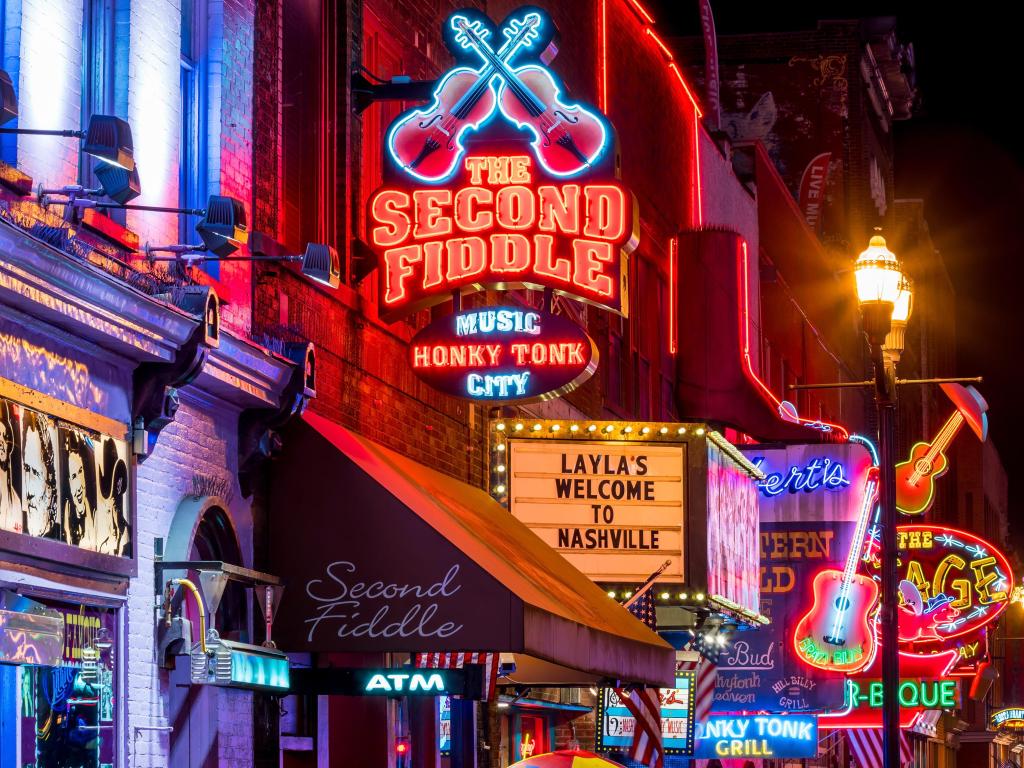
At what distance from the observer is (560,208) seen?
1650 cm

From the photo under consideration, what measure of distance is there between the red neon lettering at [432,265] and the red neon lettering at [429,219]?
3.1 inches

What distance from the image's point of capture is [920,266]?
66.0 metres

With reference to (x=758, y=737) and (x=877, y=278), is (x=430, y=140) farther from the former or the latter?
(x=758, y=737)

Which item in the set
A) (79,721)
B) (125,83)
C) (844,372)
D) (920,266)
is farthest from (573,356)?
(920,266)

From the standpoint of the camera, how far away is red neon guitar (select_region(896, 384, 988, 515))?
116ft

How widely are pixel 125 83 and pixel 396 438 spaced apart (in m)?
5.42

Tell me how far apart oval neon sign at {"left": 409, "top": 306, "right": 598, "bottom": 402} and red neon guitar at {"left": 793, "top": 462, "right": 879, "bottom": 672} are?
1171 cm

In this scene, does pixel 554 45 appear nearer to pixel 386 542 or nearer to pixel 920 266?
pixel 386 542

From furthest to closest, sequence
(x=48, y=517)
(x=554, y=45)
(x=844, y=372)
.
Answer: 1. (x=844, y=372)
2. (x=554, y=45)
3. (x=48, y=517)

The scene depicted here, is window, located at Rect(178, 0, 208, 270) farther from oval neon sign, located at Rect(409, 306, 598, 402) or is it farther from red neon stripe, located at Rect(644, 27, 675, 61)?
red neon stripe, located at Rect(644, 27, 675, 61)

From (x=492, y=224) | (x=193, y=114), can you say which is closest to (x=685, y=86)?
(x=492, y=224)

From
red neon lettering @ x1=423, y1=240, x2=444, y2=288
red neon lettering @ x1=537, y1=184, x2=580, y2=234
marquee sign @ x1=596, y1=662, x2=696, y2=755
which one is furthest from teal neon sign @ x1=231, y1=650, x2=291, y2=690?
marquee sign @ x1=596, y1=662, x2=696, y2=755

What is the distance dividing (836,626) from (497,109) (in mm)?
12312

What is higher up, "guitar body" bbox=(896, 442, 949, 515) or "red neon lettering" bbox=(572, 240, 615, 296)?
"red neon lettering" bbox=(572, 240, 615, 296)
